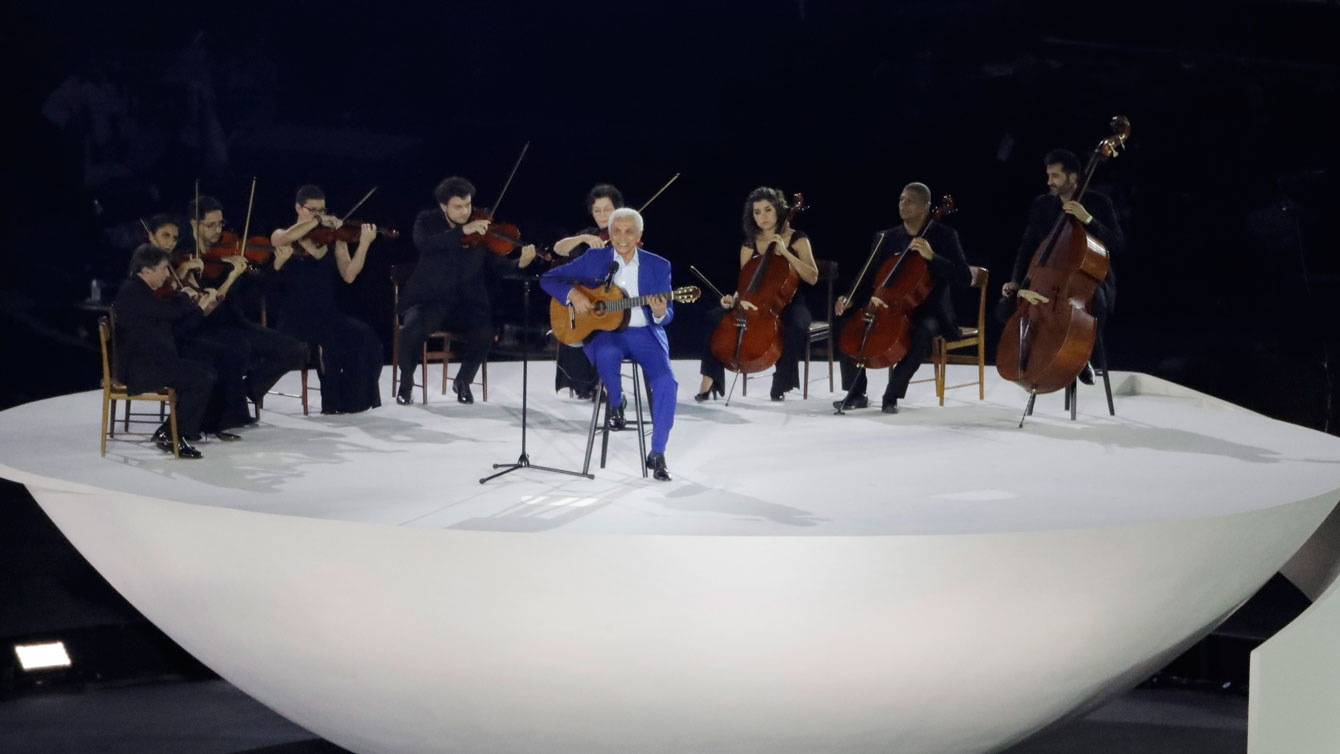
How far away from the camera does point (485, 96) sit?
706 cm

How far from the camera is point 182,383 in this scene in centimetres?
457

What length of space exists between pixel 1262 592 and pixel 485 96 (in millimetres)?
4283

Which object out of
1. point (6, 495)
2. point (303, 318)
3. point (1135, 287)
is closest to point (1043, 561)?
point (303, 318)

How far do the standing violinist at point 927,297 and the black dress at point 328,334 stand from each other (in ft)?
6.05

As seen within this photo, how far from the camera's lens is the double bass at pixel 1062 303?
185 inches

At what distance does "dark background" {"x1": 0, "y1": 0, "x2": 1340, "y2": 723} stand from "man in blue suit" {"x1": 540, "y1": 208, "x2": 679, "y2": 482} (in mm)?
2827

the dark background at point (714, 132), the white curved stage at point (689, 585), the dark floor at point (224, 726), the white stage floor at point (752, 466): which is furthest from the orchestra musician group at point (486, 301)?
the dark background at point (714, 132)

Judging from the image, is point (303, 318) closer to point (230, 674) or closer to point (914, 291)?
point (230, 674)

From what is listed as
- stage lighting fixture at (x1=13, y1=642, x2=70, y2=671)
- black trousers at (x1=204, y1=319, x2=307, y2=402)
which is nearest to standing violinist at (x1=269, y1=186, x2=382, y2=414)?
black trousers at (x1=204, y1=319, x2=307, y2=402)

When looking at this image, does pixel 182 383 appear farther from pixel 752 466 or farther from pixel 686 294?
pixel 752 466

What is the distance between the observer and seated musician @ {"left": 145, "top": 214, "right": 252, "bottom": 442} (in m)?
4.74

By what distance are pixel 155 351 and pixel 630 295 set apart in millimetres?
1574

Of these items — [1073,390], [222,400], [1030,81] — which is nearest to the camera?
[222,400]

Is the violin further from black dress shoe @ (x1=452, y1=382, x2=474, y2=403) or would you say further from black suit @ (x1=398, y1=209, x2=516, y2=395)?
black dress shoe @ (x1=452, y1=382, x2=474, y2=403)
